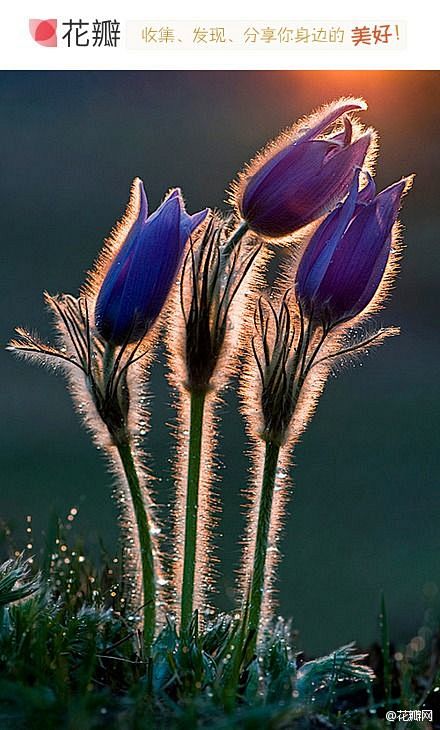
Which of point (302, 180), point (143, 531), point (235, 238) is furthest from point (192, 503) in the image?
point (302, 180)

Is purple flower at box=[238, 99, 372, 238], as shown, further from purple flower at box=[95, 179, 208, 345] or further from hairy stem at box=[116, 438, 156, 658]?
hairy stem at box=[116, 438, 156, 658]

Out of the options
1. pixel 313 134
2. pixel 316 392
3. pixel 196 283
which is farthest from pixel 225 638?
pixel 313 134

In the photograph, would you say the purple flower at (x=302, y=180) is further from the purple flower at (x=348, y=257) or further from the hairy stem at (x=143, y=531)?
the hairy stem at (x=143, y=531)
